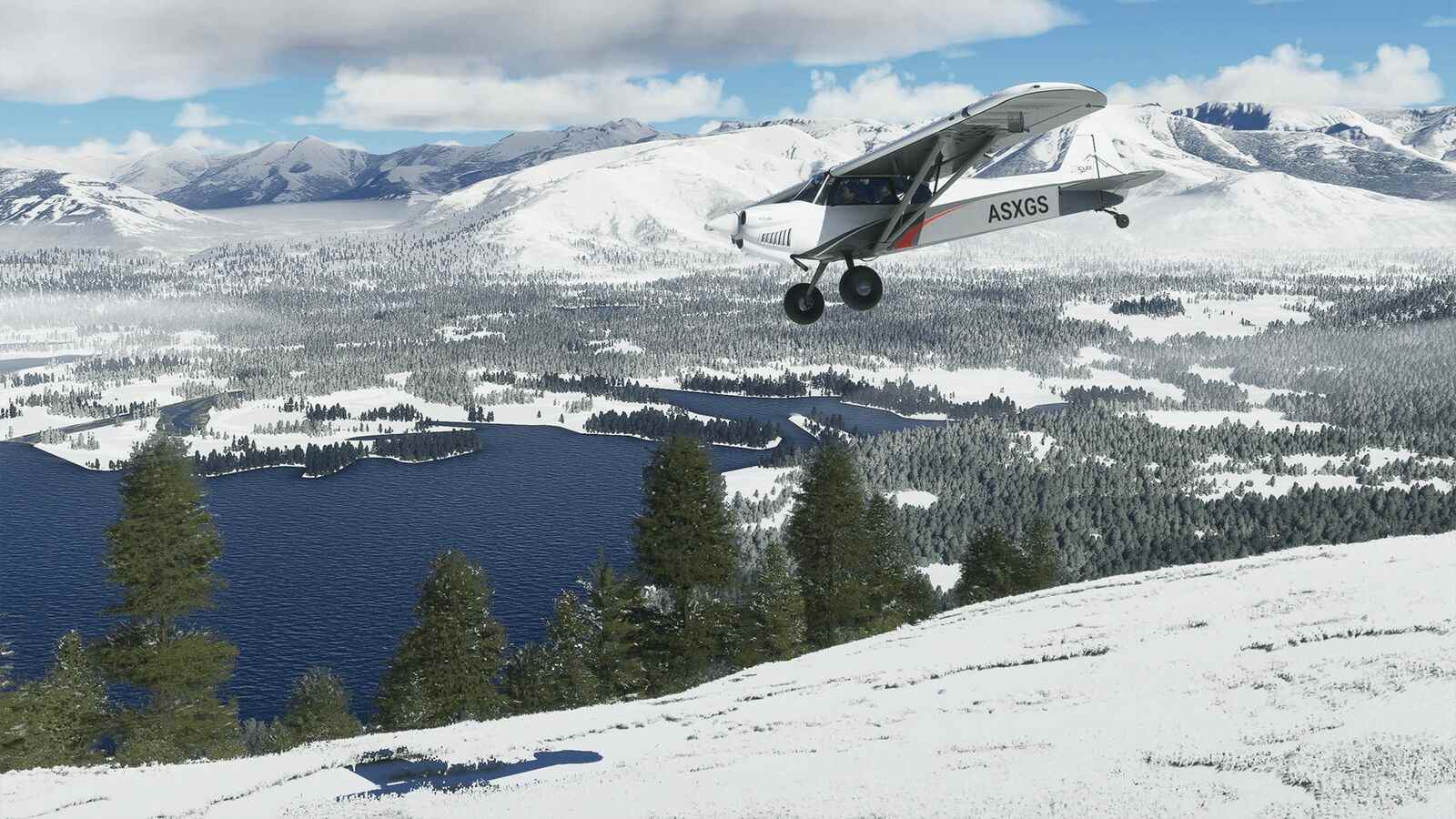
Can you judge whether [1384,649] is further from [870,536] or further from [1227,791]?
[870,536]

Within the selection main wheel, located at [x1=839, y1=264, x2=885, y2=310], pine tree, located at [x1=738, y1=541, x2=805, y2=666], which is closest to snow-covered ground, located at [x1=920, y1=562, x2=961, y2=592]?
pine tree, located at [x1=738, y1=541, x2=805, y2=666]

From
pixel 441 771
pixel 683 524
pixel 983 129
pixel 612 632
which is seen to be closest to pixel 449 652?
pixel 612 632

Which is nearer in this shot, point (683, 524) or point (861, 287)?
point (861, 287)

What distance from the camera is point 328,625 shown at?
515 ft

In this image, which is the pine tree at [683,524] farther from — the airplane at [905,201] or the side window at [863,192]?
the side window at [863,192]

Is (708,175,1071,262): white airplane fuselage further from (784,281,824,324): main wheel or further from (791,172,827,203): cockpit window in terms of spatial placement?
(784,281,824,324): main wheel

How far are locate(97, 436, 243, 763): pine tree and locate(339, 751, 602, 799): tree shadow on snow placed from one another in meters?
19.2

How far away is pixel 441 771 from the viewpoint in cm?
4303

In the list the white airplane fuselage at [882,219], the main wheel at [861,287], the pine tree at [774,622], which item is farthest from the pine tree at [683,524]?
the white airplane fuselage at [882,219]

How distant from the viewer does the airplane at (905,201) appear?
33.4 meters

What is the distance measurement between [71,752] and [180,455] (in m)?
19.2

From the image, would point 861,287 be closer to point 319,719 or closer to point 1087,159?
point 1087,159

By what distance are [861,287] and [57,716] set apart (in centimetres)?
5410

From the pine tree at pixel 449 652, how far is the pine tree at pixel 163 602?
11.0m
